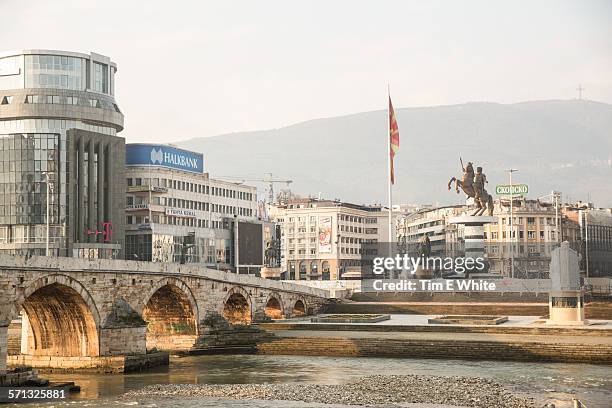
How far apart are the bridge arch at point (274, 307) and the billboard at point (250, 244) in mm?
48936

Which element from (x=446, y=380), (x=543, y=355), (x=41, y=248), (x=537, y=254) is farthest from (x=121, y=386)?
(x=537, y=254)

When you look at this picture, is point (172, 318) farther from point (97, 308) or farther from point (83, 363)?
point (83, 363)

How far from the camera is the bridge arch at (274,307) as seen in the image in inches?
3163

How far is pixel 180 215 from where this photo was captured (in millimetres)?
121438

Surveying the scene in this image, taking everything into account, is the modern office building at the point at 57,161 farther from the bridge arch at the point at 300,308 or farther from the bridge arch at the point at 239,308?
the bridge arch at the point at 239,308

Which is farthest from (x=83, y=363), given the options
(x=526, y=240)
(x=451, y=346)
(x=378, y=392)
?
(x=526, y=240)

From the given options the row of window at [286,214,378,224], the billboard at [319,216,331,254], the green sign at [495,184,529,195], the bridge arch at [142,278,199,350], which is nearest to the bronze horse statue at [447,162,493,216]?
the bridge arch at [142,278,199,350]

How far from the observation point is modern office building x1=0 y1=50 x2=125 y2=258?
110m

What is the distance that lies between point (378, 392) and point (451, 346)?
51.9 ft

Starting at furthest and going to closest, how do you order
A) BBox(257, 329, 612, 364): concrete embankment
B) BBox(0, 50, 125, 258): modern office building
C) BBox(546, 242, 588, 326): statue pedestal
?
BBox(0, 50, 125, 258): modern office building, BBox(546, 242, 588, 326): statue pedestal, BBox(257, 329, 612, 364): concrete embankment

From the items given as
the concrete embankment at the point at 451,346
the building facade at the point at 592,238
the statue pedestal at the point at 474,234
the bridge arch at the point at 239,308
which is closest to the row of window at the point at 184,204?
the statue pedestal at the point at 474,234

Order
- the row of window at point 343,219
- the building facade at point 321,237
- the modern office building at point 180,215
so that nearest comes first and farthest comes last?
the modern office building at point 180,215, the building facade at point 321,237, the row of window at point 343,219

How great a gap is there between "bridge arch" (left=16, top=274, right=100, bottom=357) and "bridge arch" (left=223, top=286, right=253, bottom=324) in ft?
65.4

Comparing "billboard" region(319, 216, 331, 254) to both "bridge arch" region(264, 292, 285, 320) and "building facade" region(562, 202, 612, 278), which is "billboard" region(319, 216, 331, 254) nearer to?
"building facade" region(562, 202, 612, 278)
